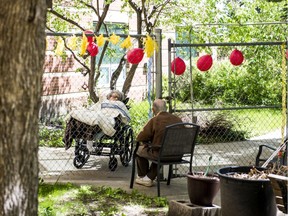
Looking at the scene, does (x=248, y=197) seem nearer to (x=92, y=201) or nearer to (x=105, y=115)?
(x=92, y=201)

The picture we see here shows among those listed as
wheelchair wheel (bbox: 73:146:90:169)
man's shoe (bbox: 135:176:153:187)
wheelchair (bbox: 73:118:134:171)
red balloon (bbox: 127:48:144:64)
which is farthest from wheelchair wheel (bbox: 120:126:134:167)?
red balloon (bbox: 127:48:144:64)

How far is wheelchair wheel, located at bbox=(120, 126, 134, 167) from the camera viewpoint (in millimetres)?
9227

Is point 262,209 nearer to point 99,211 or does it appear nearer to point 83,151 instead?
point 99,211

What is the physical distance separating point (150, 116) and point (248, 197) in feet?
11.9

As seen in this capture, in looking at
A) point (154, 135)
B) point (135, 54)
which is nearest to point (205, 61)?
point (135, 54)

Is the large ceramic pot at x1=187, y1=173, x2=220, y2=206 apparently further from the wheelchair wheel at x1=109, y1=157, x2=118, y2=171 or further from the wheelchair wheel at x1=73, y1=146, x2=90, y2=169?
the wheelchair wheel at x1=73, y1=146, x2=90, y2=169

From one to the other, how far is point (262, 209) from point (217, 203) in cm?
138

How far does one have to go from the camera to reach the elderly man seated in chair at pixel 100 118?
9.02 m

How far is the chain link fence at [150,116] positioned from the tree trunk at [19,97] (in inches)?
182

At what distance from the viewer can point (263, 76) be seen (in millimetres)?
14891

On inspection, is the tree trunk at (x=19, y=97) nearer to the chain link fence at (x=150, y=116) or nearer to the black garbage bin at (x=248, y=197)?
the black garbage bin at (x=248, y=197)

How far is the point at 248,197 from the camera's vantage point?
573 cm

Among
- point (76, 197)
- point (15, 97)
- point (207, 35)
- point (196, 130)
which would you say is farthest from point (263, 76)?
point (15, 97)

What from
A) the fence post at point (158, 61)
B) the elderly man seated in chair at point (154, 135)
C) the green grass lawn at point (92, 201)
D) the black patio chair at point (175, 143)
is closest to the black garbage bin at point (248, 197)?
the green grass lawn at point (92, 201)
